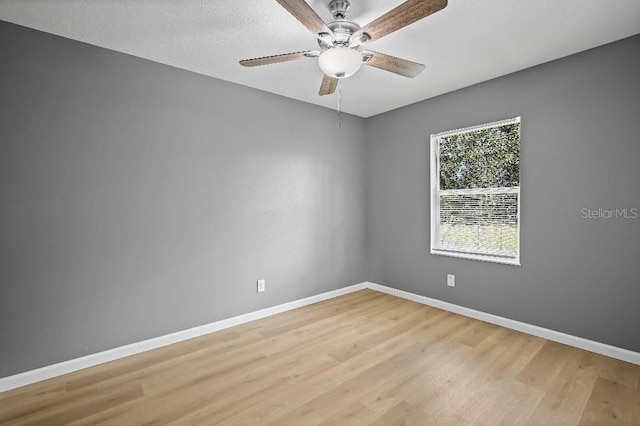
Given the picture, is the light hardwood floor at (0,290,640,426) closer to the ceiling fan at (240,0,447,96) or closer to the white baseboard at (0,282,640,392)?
the white baseboard at (0,282,640,392)

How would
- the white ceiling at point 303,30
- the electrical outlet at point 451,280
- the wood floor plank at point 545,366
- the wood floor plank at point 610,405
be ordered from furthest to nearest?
the electrical outlet at point 451,280, the wood floor plank at point 545,366, the white ceiling at point 303,30, the wood floor plank at point 610,405

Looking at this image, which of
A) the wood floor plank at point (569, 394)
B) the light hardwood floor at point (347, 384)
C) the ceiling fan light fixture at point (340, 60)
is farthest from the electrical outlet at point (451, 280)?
the ceiling fan light fixture at point (340, 60)

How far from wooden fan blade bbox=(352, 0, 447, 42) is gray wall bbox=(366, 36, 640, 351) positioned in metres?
1.92

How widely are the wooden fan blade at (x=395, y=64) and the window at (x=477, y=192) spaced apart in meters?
1.43

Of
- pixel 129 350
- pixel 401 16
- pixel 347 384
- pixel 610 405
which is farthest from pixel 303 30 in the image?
pixel 610 405

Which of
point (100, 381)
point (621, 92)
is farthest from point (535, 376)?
point (100, 381)

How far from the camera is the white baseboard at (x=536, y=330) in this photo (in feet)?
7.77

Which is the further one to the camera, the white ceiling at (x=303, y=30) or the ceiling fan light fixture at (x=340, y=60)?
the white ceiling at (x=303, y=30)

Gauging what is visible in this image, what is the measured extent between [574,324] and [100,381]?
383 cm

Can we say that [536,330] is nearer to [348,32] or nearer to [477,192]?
[477,192]

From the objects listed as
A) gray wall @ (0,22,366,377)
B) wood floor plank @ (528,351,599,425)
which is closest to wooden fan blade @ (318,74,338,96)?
gray wall @ (0,22,366,377)

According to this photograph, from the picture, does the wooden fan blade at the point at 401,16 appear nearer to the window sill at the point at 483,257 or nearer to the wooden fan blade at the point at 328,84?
the wooden fan blade at the point at 328,84

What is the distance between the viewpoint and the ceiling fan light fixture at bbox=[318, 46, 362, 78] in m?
1.78

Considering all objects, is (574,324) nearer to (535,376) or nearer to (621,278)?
(621,278)
